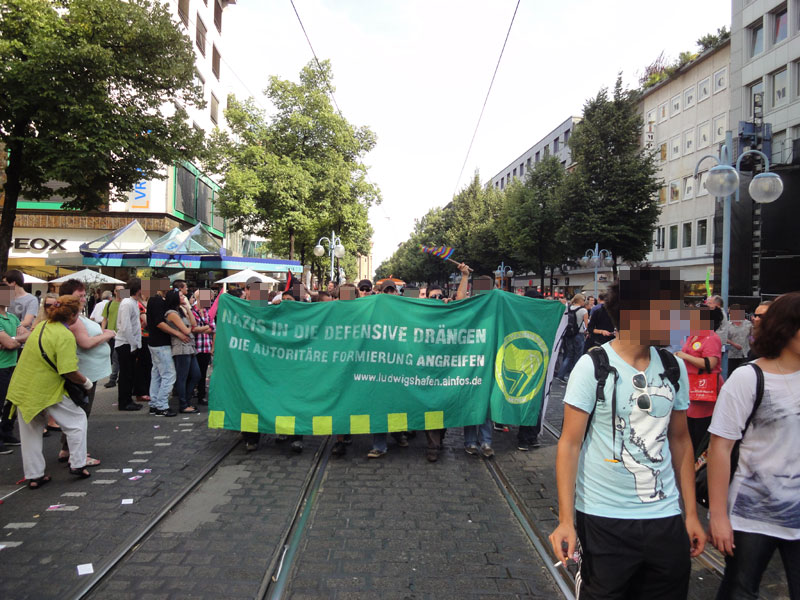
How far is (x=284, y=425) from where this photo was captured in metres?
5.98

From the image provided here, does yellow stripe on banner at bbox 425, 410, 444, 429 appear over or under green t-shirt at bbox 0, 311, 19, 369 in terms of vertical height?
under

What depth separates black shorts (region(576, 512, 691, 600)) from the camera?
2021 mm

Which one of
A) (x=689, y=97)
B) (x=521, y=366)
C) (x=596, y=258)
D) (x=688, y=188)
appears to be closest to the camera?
(x=521, y=366)

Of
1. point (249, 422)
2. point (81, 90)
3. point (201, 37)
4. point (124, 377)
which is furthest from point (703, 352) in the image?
point (201, 37)

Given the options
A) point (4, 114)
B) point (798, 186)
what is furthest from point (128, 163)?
point (798, 186)

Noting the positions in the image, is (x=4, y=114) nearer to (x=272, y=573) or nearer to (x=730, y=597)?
(x=272, y=573)

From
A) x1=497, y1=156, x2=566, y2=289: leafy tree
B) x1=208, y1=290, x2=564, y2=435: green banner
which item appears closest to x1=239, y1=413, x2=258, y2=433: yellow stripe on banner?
x1=208, y1=290, x2=564, y2=435: green banner

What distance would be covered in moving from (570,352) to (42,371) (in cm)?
992

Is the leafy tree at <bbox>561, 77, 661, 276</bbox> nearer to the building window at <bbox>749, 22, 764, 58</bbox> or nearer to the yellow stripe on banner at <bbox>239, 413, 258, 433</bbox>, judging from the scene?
the building window at <bbox>749, 22, 764, 58</bbox>

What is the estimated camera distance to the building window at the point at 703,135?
35125 mm

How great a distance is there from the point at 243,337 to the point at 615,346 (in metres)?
4.84

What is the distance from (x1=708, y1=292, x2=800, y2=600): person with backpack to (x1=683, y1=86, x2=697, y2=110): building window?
1624 inches

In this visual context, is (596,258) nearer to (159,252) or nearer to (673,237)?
(159,252)

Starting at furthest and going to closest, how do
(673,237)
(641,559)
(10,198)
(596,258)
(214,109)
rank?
(673,237) → (214,109) → (596,258) → (10,198) → (641,559)
